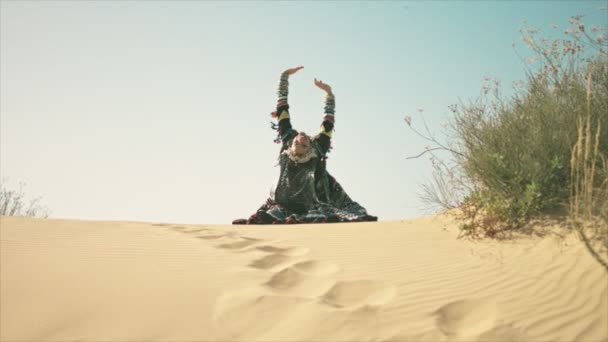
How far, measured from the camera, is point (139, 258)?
320 cm

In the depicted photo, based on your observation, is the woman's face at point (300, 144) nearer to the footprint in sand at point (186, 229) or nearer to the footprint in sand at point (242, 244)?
the footprint in sand at point (186, 229)

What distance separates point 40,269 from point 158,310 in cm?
106

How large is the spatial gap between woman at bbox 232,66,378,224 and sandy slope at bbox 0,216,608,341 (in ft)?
8.30

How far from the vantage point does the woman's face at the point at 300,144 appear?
666cm

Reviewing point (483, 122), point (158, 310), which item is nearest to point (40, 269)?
point (158, 310)

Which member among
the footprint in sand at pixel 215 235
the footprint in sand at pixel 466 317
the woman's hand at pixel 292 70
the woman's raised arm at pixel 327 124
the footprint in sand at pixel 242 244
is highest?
the woman's hand at pixel 292 70

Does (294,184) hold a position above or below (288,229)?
above

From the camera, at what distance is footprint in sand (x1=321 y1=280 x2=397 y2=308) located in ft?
8.38

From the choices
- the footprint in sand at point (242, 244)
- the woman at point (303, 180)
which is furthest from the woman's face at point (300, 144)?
the footprint in sand at point (242, 244)

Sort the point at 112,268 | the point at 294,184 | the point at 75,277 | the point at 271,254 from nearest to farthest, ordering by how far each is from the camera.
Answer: the point at 75,277 → the point at 112,268 → the point at 271,254 → the point at 294,184

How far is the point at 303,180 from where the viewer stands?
6.84 metres

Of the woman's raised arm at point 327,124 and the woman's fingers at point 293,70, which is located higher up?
the woman's fingers at point 293,70

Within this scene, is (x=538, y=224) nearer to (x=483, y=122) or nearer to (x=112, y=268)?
(x=483, y=122)

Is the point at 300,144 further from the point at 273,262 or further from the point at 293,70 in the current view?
the point at 273,262
